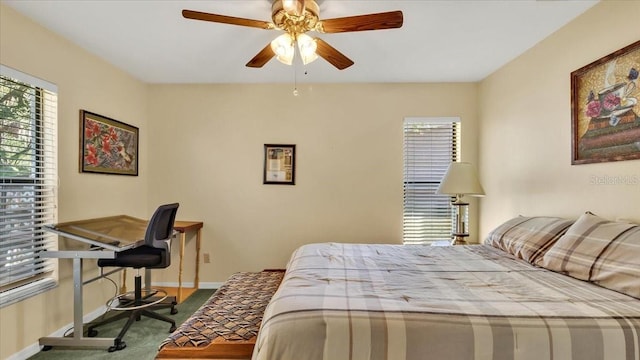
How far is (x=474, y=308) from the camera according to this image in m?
1.24

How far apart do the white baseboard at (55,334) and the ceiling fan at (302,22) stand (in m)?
2.56

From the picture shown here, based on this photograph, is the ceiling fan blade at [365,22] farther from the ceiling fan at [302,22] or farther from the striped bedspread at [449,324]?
the striped bedspread at [449,324]

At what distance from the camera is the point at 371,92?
12.1ft

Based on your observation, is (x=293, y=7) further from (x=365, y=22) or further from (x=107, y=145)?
(x=107, y=145)

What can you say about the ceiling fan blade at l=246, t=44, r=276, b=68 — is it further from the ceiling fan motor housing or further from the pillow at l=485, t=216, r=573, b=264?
the pillow at l=485, t=216, r=573, b=264

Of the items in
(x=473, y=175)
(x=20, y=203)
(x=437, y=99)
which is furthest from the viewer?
(x=437, y=99)

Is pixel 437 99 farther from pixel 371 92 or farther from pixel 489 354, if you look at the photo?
pixel 489 354

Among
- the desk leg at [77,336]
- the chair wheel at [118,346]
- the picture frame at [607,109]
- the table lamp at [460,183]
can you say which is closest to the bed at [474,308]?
the picture frame at [607,109]

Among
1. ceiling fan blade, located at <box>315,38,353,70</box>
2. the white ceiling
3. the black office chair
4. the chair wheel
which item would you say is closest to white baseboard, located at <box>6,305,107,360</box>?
the black office chair

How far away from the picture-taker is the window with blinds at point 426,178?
372 centimetres

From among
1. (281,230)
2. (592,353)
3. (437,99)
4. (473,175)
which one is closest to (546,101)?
(473,175)

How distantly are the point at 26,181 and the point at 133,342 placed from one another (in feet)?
4.76

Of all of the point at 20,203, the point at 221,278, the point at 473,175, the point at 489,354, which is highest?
the point at 473,175

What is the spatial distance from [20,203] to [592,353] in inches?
131
